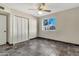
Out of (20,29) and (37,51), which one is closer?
(37,51)

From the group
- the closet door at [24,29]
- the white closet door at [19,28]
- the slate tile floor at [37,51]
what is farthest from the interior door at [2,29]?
the closet door at [24,29]

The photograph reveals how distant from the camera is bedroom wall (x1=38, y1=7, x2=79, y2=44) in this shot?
14.8 ft

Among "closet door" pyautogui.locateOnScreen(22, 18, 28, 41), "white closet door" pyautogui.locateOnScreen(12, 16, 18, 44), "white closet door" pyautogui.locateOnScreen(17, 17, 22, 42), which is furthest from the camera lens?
"closet door" pyautogui.locateOnScreen(22, 18, 28, 41)

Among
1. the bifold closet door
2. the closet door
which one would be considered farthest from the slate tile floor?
the closet door

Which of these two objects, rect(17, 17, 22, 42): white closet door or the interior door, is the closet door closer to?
rect(17, 17, 22, 42): white closet door

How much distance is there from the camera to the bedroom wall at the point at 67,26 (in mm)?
4520

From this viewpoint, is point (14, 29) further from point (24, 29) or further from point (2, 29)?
point (24, 29)

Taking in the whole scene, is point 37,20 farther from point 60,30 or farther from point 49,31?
point 60,30

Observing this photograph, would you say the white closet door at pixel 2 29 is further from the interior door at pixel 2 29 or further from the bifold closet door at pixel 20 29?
the bifold closet door at pixel 20 29

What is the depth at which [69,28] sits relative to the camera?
491 centimetres

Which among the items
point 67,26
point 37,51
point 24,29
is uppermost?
point 67,26

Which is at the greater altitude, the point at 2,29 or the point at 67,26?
the point at 67,26

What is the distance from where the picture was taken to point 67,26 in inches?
198

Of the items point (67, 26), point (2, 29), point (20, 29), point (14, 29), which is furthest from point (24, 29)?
point (67, 26)
